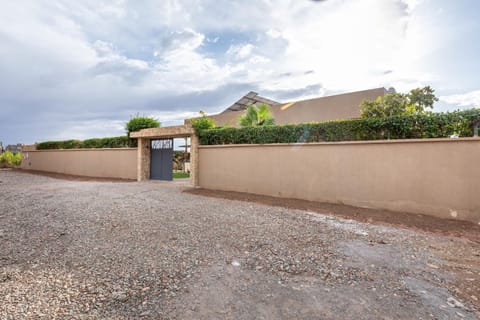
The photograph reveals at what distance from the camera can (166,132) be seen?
12125 mm

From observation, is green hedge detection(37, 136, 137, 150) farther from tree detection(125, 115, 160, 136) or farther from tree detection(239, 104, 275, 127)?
tree detection(239, 104, 275, 127)

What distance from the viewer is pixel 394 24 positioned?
7016 mm

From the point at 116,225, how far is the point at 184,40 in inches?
333

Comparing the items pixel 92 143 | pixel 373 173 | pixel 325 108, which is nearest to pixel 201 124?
pixel 373 173

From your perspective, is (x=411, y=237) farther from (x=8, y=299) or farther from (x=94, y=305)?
(x=8, y=299)

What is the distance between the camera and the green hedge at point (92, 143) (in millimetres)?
14625

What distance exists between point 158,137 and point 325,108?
9792mm

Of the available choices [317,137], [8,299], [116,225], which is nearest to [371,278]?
[8,299]

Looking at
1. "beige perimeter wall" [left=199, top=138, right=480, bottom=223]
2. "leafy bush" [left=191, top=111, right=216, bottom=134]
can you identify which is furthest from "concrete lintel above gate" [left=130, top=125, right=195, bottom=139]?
"beige perimeter wall" [left=199, top=138, right=480, bottom=223]

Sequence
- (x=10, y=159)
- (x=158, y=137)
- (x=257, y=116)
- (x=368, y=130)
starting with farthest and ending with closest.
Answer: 1. (x=10, y=159)
2. (x=158, y=137)
3. (x=257, y=116)
4. (x=368, y=130)

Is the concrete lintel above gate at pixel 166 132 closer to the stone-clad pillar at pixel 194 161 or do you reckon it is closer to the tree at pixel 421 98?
the stone-clad pillar at pixel 194 161

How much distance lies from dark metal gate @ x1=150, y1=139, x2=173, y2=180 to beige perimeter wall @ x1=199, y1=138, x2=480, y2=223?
4.69 metres

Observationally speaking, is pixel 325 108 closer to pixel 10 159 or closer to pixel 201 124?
pixel 201 124

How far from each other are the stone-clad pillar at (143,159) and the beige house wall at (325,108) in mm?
8542
